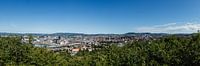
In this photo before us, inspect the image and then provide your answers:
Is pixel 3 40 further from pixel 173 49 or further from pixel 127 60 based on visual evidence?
pixel 173 49

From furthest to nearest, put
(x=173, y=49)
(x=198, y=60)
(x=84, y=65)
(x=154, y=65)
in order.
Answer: (x=84, y=65) < (x=173, y=49) < (x=154, y=65) < (x=198, y=60)

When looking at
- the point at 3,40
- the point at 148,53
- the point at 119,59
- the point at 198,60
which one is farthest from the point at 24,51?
the point at 198,60

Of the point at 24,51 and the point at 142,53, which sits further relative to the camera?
the point at 24,51

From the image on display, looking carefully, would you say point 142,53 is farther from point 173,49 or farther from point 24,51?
point 24,51

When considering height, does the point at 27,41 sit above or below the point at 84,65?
above

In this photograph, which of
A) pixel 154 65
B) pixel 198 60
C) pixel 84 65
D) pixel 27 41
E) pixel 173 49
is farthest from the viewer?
pixel 27 41

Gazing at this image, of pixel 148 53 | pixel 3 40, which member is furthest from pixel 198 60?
pixel 3 40

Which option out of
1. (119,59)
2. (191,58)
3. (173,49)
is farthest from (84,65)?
(191,58)

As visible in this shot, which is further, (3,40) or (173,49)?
(3,40)
